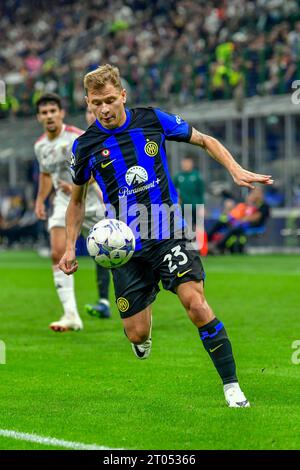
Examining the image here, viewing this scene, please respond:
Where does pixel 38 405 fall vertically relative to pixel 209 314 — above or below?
below

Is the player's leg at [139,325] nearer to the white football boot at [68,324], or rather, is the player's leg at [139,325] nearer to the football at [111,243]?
the football at [111,243]

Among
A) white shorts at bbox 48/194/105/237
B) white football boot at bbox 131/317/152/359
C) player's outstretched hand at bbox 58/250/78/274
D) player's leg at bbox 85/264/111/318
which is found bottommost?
player's leg at bbox 85/264/111/318

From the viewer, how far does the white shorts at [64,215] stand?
12.1 metres

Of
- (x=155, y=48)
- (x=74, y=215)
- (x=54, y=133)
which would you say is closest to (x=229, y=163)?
(x=74, y=215)

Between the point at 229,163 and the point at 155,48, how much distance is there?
2604 cm

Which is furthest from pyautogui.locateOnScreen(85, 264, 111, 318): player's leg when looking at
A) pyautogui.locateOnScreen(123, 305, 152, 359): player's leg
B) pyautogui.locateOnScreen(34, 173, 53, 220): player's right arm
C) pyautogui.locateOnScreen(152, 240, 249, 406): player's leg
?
pyautogui.locateOnScreen(152, 240, 249, 406): player's leg

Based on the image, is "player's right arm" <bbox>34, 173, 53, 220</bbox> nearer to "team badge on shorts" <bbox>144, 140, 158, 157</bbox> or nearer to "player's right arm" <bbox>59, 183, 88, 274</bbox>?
"player's right arm" <bbox>59, 183, 88, 274</bbox>

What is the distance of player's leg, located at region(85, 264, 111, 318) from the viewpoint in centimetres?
1308

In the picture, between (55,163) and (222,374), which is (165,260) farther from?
(55,163)

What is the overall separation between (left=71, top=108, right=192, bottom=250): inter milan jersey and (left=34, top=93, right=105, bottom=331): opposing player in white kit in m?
4.38

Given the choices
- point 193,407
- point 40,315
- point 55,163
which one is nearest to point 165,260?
point 193,407

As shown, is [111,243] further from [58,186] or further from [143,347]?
[58,186]
